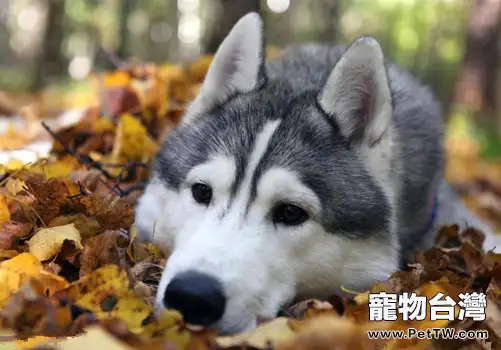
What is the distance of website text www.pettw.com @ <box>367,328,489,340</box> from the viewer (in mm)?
2148

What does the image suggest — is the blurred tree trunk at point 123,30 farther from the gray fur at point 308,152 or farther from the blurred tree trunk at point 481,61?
the gray fur at point 308,152

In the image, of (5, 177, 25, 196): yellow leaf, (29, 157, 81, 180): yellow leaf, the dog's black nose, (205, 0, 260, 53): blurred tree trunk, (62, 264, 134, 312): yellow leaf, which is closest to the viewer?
the dog's black nose

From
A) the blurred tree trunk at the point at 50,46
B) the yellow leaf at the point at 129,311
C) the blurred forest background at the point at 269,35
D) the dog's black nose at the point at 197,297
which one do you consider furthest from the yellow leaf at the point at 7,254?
the blurred tree trunk at the point at 50,46

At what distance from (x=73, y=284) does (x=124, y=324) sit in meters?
0.30

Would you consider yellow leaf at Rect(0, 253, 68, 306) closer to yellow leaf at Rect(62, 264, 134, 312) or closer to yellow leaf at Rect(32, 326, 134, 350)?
yellow leaf at Rect(62, 264, 134, 312)

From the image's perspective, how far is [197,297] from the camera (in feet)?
6.64

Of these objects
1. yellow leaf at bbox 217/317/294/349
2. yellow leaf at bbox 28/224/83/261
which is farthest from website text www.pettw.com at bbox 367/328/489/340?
yellow leaf at bbox 28/224/83/261

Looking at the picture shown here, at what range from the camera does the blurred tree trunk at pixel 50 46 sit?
1520 cm

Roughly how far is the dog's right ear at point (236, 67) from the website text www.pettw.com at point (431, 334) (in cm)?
142

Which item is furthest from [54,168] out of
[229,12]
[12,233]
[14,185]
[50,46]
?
[50,46]

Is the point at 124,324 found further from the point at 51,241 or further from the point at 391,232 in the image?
the point at 391,232

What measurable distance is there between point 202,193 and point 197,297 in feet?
2.18

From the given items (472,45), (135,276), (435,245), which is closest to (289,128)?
(135,276)

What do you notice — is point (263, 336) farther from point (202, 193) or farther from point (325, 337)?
point (202, 193)
